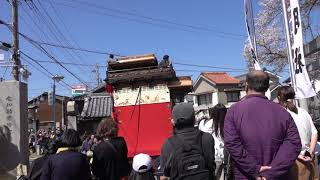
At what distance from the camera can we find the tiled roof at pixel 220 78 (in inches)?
2072

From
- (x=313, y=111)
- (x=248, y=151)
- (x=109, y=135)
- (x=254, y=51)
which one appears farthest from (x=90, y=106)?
(x=248, y=151)

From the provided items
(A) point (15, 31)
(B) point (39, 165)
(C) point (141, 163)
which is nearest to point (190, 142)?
(C) point (141, 163)

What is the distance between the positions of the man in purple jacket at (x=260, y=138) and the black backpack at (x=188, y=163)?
33 centimetres

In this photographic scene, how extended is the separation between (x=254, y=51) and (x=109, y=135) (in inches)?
200

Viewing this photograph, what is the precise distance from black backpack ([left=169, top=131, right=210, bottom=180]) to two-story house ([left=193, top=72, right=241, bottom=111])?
4626 cm

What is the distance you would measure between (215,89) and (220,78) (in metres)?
2.61

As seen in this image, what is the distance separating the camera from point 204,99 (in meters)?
54.5

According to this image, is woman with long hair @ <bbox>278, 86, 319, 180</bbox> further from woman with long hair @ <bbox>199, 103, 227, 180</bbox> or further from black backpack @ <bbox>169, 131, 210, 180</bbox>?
black backpack @ <bbox>169, 131, 210, 180</bbox>

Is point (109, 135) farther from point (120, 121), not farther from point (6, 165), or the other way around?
point (120, 121)

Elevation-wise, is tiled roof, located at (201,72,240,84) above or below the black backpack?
above

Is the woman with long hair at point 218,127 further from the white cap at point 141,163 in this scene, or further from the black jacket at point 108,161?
the black jacket at point 108,161

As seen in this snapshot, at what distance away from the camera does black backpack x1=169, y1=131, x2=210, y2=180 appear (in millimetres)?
4191

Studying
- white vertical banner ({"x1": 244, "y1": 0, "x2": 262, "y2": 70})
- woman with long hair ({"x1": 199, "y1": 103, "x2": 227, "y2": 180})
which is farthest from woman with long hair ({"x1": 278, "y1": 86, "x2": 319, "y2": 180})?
white vertical banner ({"x1": 244, "y1": 0, "x2": 262, "y2": 70})

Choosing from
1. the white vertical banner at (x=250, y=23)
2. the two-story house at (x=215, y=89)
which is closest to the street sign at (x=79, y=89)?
the two-story house at (x=215, y=89)
